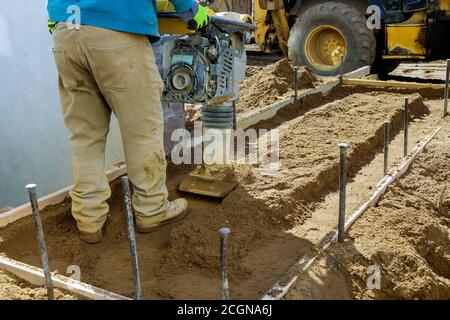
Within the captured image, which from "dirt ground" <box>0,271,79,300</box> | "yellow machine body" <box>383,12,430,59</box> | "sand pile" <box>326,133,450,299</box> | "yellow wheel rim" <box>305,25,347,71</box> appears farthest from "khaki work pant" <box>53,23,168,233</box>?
"yellow wheel rim" <box>305,25,347,71</box>

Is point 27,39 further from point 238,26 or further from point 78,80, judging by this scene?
point 238,26

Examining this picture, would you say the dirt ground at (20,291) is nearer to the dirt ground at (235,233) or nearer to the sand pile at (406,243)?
the dirt ground at (235,233)

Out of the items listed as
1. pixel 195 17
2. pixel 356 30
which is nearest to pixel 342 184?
pixel 195 17

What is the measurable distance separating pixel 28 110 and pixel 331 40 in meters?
5.77

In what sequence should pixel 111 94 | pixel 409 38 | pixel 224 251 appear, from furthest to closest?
pixel 409 38 → pixel 111 94 → pixel 224 251

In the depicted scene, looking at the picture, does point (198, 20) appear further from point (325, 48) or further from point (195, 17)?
point (325, 48)

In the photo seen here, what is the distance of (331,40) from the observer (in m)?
8.53

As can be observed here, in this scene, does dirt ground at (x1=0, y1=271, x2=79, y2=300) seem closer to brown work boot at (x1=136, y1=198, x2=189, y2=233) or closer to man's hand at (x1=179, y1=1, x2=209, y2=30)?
brown work boot at (x1=136, y1=198, x2=189, y2=233)

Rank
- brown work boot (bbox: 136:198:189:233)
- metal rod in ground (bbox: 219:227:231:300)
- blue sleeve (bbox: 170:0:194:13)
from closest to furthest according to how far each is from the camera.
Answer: metal rod in ground (bbox: 219:227:231:300), blue sleeve (bbox: 170:0:194:13), brown work boot (bbox: 136:198:189:233)

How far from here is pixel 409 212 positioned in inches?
135

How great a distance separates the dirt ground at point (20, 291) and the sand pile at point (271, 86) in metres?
3.86

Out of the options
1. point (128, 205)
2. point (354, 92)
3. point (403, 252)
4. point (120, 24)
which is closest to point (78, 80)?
point (120, 24)

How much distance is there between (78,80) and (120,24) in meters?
0.42

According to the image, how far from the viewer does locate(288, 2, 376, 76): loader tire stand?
7.89 meters
